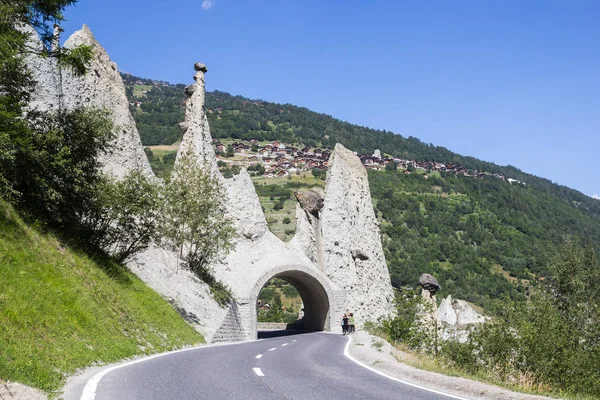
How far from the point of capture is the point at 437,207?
138125 millimetres

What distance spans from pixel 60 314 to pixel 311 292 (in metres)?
32.4

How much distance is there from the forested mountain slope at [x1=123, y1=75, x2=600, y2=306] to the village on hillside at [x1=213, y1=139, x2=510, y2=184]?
5692mm

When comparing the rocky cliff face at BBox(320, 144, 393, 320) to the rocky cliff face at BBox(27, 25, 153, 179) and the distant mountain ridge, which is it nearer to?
the rocky cliff face at BBox(27, 25, 153, 179)

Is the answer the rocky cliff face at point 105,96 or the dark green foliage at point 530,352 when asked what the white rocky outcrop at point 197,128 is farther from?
the dark green foliage at point 530,352

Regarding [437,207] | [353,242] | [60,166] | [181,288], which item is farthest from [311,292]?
[437,207]

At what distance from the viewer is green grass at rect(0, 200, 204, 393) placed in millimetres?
9258

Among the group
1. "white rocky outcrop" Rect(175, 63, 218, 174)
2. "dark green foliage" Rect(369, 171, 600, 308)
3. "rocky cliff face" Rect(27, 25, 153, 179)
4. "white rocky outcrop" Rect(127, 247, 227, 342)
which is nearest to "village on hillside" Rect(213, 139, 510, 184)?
"dark green foliage" Rect(369, 171, 600, 308)

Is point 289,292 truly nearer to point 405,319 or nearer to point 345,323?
point 345,323

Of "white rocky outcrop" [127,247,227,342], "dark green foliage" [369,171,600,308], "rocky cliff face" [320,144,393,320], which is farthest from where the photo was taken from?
"dark green foliage" [369,171,600,308]

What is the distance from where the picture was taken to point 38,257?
14.4 metres

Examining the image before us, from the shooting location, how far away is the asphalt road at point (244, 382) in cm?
810

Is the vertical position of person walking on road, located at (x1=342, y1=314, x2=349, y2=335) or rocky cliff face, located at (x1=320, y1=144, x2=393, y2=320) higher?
rocky cliff face, located at (x1=320, y1=144, x2=393, y2=320)

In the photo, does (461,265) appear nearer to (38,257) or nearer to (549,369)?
(549,369)

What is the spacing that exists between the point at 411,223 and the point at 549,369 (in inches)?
4328
